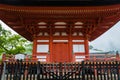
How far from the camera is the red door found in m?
16.7

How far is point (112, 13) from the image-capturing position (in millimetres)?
Answer: 13969

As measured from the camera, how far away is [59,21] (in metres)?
15.5

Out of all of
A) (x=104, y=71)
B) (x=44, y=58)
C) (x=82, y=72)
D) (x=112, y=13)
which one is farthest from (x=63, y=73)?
(x=112, y=13)

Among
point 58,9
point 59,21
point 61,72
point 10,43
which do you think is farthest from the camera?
point 10,43

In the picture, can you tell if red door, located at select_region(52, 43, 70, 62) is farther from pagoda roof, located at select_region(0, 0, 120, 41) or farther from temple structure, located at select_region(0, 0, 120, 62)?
pagoda roof, located at select_region(0, 0, 120, 41)

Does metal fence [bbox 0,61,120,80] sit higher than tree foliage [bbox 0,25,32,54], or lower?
lower

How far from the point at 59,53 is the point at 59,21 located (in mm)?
3035

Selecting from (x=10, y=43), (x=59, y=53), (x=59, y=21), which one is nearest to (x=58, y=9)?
(x=59, y=21)

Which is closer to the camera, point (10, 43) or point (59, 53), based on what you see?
point (59, 53)

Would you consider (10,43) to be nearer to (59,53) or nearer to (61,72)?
(59,53)

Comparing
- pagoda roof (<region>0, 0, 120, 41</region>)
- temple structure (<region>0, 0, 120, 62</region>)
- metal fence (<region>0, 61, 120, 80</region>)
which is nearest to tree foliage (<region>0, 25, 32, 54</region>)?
temple structure (<region>0, 0, 120, 62</region>)

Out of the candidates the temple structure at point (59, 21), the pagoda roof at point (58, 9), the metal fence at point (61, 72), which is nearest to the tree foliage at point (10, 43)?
the temple structure at point (59, 21)

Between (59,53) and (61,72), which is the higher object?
(59,53)

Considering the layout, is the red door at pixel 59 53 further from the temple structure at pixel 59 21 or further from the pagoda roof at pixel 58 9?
the pagoda roof at pixel 58 9
